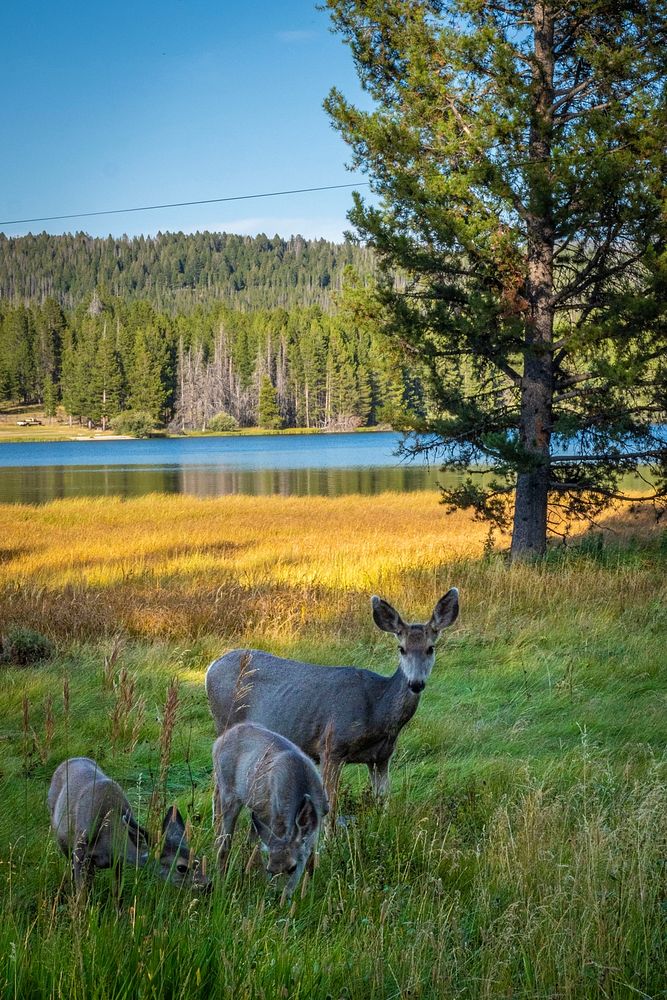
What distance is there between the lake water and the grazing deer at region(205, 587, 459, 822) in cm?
2425

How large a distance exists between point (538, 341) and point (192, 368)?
130m

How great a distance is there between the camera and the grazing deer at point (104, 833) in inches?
127

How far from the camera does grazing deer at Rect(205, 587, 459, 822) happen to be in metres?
5.07

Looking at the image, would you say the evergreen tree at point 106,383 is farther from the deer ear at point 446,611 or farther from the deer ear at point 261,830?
the deer ear at point 261,830

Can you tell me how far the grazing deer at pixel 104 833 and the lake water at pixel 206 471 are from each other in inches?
1017

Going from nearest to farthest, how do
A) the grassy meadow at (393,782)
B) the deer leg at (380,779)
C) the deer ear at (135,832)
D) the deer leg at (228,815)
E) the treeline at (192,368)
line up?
the grassy meadow at (393,782) → the deer ear at (135,832) → the deer leg at (228,815) → the deer leg at (380,779) → the treeline at (192,368)

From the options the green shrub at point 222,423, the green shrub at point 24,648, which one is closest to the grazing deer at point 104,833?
the green shrub at point 24,648

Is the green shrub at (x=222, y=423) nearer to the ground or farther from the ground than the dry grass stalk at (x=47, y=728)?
farther from the ground

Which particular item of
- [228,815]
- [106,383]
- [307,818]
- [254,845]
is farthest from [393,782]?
[106,383]

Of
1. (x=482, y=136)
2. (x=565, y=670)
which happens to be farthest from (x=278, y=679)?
(x=482, y=136)

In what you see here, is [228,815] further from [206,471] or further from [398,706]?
[206,471]

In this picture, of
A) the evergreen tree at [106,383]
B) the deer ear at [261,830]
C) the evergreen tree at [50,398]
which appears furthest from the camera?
the evergreen tree at [50,398]

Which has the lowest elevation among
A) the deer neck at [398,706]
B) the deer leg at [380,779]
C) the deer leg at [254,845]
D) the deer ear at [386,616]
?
the deer leg at [380,779]

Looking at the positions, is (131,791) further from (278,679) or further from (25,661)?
(25,661)
